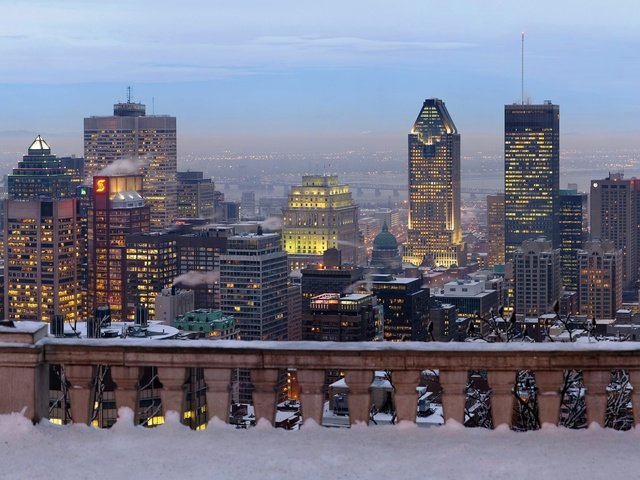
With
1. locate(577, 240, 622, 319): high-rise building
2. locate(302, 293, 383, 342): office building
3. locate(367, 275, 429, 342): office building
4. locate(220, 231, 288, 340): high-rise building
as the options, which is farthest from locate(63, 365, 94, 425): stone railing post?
locate(577, 240, 622, 319): high-rise building

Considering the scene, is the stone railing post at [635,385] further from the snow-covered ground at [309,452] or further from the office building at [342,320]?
the office building at [342,320]

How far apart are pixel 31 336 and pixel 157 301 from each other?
13982cm

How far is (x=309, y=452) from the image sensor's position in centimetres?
802

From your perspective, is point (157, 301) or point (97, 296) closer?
point (157, 301)

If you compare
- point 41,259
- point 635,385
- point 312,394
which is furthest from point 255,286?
point 635,385

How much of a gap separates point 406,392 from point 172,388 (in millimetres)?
1508

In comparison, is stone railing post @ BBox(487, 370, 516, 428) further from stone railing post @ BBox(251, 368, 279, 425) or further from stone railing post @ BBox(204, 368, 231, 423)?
stone railing post @ BBox(204, 368, 231, 423)

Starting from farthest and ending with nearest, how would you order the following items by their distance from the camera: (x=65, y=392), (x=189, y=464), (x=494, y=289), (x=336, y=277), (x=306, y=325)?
(x=494, y=289), (x=336, y=277), (x=306, y=325), (x=65, y=392), (x=189, y=464)

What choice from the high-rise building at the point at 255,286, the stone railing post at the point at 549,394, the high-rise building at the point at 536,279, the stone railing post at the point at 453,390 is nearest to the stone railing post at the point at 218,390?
the stone railing post at the point at 453,390

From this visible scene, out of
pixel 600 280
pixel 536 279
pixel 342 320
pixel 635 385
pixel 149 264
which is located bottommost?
pixel 342 320

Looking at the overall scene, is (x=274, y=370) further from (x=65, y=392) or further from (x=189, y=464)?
(x=65, y=392)

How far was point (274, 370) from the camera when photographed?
8.23 metres

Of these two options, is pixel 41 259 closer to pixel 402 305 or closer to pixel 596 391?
pixel 402 305

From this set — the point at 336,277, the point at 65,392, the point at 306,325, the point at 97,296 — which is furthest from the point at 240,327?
the point at 65,392
